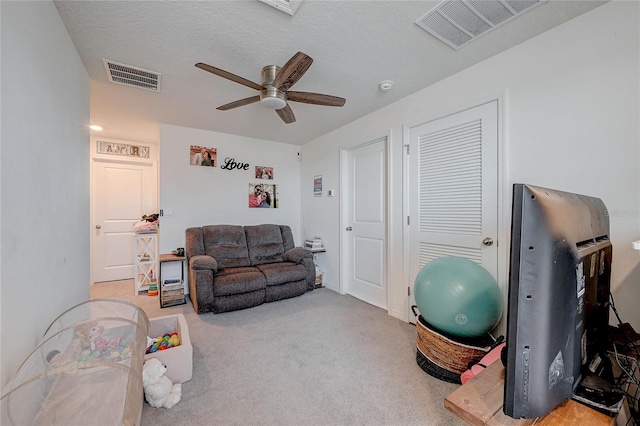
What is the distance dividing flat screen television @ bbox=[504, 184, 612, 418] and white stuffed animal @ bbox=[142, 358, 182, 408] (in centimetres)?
183

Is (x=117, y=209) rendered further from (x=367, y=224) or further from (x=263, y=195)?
(x=367, y=224)

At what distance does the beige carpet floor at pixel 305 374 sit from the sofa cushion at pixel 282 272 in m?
0.46

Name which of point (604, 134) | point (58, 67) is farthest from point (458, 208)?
point (58, 67)

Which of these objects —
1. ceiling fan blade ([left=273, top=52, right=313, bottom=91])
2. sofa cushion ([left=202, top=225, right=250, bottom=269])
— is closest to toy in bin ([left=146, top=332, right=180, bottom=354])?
sofa cushion ([left=202, top=225, right=250, bottom=269])

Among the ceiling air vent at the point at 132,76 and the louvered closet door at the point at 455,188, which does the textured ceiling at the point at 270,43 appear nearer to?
the ceiling air vent at the point at 132,76

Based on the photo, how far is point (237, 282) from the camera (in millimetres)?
3119

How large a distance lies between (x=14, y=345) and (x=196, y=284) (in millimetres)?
1898

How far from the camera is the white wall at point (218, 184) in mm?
3735

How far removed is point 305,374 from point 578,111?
2593 mm

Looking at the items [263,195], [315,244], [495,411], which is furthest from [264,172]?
[495,411]

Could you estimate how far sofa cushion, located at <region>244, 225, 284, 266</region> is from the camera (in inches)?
154

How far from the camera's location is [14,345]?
1.12m

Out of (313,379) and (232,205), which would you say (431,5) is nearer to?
(313,379)

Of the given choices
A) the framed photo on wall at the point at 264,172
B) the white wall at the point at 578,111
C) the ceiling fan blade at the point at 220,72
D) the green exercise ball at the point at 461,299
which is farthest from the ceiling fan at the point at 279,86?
the framed photo on wall at the point at 264,172
